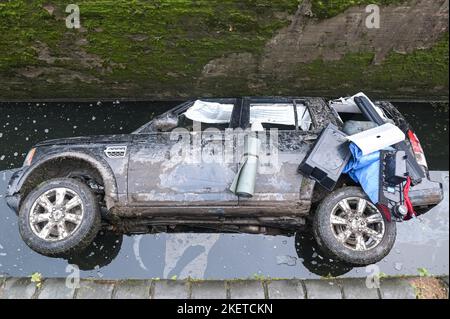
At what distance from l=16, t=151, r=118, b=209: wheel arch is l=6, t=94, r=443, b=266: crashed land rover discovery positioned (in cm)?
1

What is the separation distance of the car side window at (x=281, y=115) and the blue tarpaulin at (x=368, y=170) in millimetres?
756

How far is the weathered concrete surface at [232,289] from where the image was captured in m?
4.90

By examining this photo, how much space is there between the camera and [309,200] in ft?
16.9

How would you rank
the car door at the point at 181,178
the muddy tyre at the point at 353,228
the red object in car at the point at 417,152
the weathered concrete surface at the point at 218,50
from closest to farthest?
the muddy tyre at the point at 353,228, the car door at the point at 181,178, the red object in car at the point at 417,152, the weathered concrete surface at the point at 218,50

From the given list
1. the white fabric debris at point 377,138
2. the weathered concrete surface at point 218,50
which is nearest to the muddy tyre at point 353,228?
the white fabric debris at point 377,138

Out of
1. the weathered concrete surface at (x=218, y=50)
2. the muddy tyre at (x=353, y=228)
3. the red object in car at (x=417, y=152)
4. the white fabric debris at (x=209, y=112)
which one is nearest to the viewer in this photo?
the muddy tyre at (x=353, y=228)

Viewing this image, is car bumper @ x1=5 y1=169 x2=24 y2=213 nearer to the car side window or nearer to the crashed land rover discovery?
the crashed land rover discovery

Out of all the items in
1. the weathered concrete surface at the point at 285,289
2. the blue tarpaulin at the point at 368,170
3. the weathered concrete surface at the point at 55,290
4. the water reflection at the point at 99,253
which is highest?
the blue tarpaulin at the point at 368,170

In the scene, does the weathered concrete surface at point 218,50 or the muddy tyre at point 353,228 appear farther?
the weathered concrete surface at point 218,50

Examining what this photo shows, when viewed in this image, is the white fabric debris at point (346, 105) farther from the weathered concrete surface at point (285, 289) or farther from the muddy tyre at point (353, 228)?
the weathered concrete surface at point (285, 289)

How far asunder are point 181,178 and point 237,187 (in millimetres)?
633

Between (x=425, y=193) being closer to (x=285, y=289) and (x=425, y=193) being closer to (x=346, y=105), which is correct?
(x=346, y=105)

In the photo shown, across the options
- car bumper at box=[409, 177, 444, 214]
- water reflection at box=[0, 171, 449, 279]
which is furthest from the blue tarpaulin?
water reflection at box=[0, 171, 449, 279]
